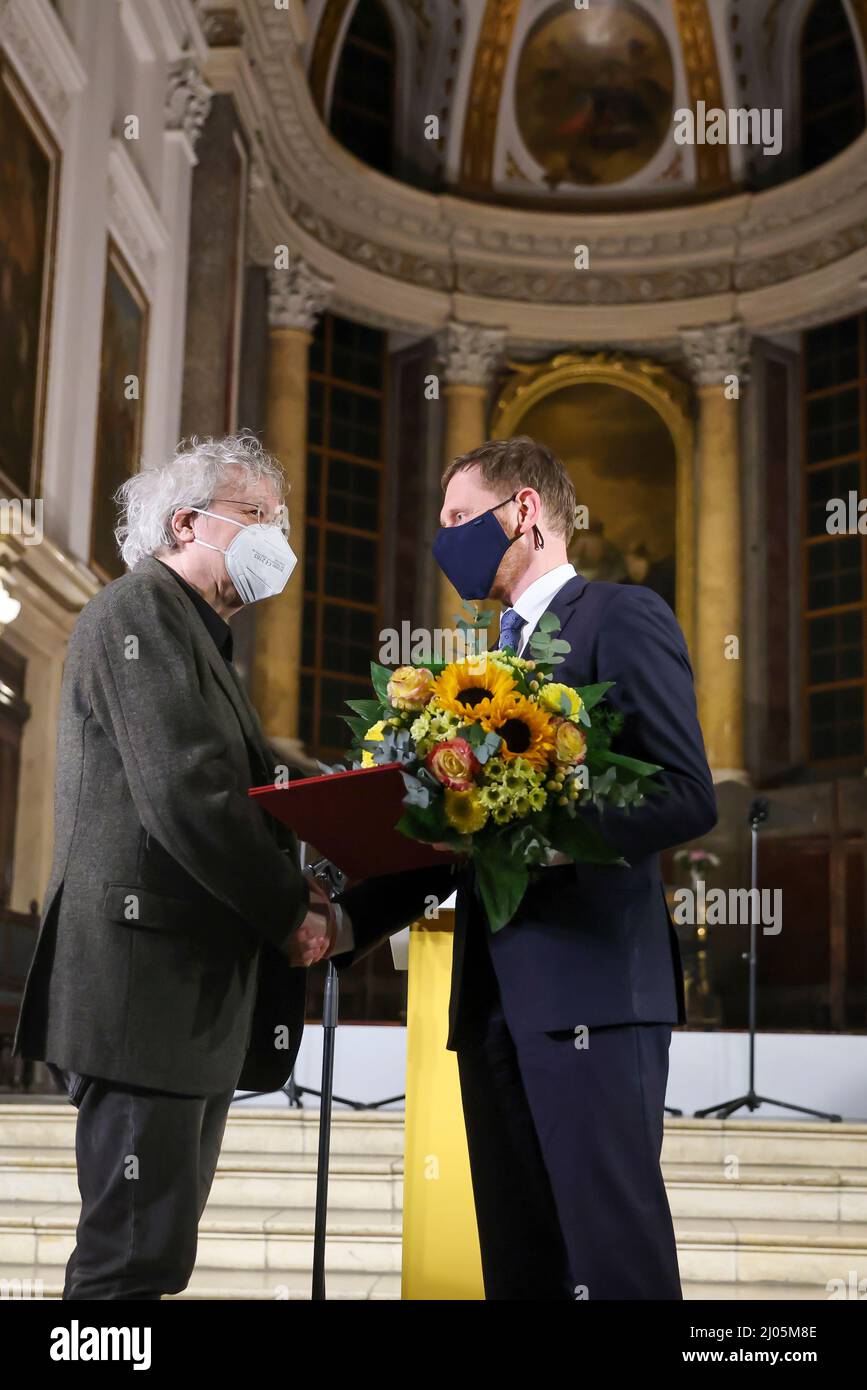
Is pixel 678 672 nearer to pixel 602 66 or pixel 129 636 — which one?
pixel 129 636

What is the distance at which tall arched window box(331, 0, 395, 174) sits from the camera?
1284 centimetres

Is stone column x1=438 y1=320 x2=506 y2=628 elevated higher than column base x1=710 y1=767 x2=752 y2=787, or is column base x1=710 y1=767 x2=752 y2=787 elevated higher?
stone column x1=438 y1=320 x2=506 y2=628

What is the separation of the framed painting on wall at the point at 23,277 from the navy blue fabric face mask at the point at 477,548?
16.3 feet

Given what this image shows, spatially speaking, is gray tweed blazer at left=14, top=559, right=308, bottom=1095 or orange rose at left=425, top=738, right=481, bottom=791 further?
gray tweed blazer at left=14, top=559, right=308, bottom=1095

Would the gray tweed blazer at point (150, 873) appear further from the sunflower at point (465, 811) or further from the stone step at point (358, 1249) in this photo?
the stone step at point (358, 1249)

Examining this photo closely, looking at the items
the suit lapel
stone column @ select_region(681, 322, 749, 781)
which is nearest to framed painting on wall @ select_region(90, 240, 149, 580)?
stone column @ select_region(681, 322, 749, 781)

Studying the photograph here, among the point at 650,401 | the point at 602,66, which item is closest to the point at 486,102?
the point at 602,66

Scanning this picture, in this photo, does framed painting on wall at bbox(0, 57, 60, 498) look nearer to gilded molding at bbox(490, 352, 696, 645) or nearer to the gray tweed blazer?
the gray tweed blazer

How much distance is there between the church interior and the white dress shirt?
20.8 feet

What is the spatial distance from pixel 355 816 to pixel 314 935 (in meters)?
0.36

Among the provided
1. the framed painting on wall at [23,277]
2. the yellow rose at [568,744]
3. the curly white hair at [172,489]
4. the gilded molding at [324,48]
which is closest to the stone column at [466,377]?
the gilded molding at [324,48]

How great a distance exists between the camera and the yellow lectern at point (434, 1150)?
366 centimetres

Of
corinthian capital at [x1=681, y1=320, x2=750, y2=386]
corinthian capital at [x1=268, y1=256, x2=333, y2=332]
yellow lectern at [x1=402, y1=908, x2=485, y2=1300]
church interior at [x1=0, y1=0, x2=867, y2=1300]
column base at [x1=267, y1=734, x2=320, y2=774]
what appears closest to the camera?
yellow lectern at [x1=402, y1=908, x2=485, y2=1300]

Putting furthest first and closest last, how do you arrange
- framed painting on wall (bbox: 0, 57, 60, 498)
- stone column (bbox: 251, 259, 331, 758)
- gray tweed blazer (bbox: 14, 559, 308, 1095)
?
stone column (bbox: 251, 259, 331, 758) → framed painting on wall (bbox: 0, 57, 60, 498) → gray tweed blazer (bbox: 14, 559, 308, 1095)
